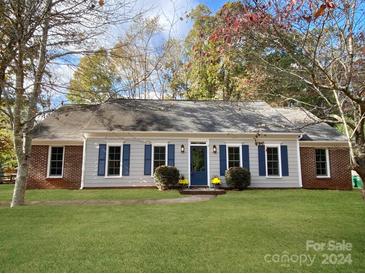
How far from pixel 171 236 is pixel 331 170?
12957 mm

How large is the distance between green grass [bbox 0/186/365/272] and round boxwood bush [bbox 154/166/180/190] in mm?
4517

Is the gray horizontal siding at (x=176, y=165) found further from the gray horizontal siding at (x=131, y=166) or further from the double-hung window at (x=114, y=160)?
the double-hung window at (x=114, y=160)

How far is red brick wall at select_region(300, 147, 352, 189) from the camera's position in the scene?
15164mm

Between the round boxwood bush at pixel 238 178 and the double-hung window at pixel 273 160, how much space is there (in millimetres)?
1605

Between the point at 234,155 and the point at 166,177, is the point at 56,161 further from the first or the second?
the point at 234,155

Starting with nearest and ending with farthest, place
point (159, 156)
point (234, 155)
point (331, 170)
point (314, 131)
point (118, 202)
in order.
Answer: point (118, 202)
point (159, 156)
point (234, 155)
point (331, 170)
point (314, 131)

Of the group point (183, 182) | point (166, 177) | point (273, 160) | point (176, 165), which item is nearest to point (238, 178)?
point (273, 160)

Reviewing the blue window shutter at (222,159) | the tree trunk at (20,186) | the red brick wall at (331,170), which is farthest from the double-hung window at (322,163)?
the tree trunk at (20,186)

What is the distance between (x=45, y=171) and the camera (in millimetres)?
14453

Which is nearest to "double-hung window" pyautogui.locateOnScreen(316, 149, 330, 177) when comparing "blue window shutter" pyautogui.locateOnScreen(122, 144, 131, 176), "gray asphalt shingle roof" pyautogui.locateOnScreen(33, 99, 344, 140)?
"gray asphalt shingle roof" pyautogui.locateOnScreen(33, 99, 344, 140)

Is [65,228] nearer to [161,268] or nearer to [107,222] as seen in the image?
[107,222]

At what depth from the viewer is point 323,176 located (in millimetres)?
15281

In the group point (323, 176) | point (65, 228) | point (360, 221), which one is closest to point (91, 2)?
point (65, 228)

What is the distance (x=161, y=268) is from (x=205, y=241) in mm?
1391
